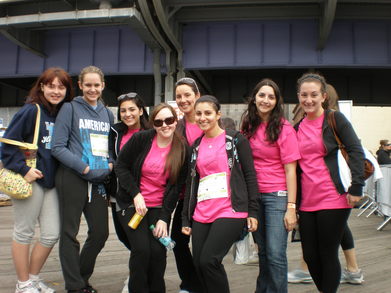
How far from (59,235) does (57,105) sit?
1220mm

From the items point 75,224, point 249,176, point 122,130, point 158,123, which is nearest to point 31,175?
point 75,224

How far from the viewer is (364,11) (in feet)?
42.1

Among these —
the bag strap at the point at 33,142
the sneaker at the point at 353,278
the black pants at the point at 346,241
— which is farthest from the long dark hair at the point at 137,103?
the sneaker at the point at 353,278

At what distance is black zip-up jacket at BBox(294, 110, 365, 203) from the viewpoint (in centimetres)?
275

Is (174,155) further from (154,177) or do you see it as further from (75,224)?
(75,224)

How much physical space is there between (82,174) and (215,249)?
1337 millimetres

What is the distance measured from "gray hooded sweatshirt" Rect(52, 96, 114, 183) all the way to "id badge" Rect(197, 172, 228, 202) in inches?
39.9

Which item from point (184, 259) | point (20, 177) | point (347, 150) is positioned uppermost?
point (347, 150)

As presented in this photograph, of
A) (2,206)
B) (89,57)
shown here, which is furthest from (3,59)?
(2,206)

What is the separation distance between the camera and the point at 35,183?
3.08 m

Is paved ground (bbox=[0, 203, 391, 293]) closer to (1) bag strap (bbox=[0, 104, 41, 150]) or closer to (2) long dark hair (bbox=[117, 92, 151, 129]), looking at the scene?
(1) bag strap (bbox=[0, 104, 41, 150])

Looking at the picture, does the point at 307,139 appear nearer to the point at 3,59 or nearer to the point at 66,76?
the point at 66,76

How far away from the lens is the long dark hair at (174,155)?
300 cm

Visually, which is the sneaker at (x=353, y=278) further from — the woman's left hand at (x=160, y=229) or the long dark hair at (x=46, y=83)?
the long dark hair at (x=46, y=83)
